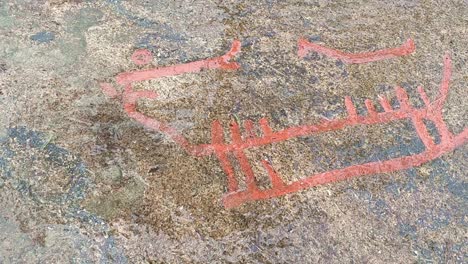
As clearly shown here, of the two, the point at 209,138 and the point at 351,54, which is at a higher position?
the point at 351,54

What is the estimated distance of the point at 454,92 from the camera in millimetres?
2311

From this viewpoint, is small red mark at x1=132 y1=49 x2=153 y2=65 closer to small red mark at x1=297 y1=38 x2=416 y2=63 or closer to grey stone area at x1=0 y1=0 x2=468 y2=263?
grey stone area at x1=0 y1=0 x2=468 y2=263

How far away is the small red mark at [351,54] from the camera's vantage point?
2.40 metres

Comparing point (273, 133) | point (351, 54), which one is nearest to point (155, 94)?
point (273, 133)

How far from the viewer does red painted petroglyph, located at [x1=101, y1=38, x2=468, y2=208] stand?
6.39 feet

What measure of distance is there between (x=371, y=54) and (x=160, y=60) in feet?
2.89

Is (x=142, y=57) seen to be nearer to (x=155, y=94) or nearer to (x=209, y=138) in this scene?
(x=155, y=94)

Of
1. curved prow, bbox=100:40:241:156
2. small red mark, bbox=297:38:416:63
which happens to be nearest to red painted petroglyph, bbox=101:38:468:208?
curved prow, bbox=100:40:241:156

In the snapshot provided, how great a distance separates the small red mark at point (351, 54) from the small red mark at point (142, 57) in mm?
614

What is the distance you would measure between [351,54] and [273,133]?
58cm

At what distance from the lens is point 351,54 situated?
2.42 metres

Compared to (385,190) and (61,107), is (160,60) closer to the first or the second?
(61,107)

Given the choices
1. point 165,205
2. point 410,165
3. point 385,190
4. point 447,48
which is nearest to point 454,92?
point 447,48

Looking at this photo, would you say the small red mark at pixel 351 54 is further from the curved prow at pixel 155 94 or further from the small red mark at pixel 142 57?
the small red mark at pixel 142 57
